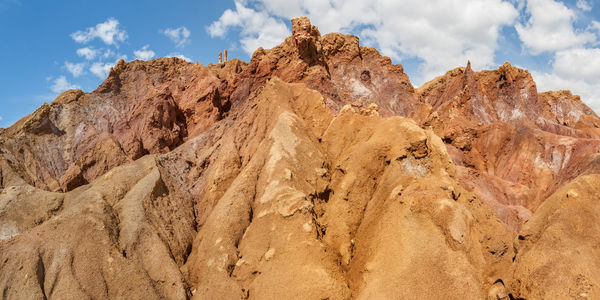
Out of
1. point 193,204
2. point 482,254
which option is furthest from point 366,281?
point 193,204

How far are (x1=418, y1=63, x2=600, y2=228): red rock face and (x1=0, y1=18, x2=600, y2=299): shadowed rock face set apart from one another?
5455 millimetres

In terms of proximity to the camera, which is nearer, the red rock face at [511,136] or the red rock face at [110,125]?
the red rock face at [110,125]

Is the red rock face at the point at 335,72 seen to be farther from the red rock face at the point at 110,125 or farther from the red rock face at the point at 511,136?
the red rock face at the point at 511,136

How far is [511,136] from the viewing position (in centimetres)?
4956

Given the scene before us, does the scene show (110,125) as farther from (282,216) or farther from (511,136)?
(511,136)

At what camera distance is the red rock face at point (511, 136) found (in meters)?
38.6

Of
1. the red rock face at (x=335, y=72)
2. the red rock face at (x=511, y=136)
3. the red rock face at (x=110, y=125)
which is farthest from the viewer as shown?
the red rock face at (x=511, y=136)

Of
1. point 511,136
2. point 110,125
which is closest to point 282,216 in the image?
point 110,125

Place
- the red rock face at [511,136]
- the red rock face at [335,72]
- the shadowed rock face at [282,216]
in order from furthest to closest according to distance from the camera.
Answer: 1. the red rock face at [511,136]
2. the red rock face at [335,72]
3. the shadowed rock face at [282,216]

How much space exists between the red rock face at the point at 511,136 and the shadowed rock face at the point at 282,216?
545 cm

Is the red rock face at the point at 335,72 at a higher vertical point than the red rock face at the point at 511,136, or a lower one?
higher

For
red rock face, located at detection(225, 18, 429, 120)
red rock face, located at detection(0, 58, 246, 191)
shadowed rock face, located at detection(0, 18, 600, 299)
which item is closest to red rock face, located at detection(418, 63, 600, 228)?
shadowed rock face, located at detection(0, 18, 600, 299)

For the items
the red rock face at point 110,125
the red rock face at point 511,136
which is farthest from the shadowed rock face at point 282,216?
the red rock face at point 511,136

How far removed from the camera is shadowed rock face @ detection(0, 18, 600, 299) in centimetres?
1434
